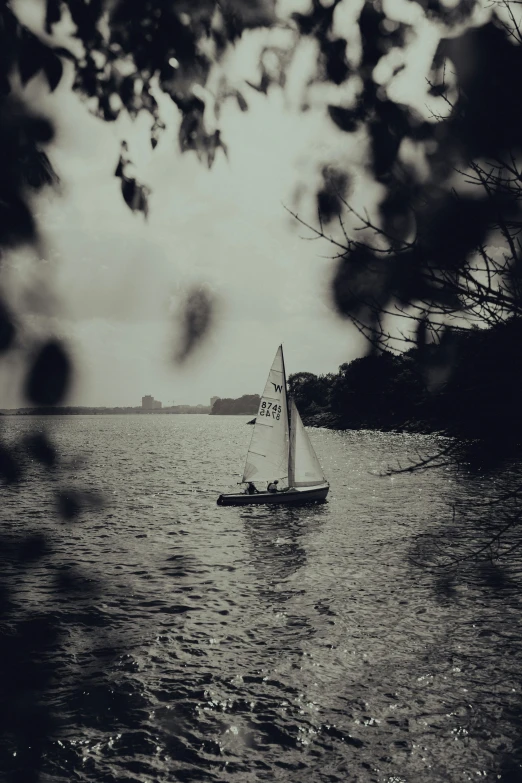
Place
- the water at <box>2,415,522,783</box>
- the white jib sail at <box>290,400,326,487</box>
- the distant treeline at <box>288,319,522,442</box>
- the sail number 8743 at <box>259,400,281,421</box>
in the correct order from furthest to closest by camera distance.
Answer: the white jib sail at <box>290,400,326,487</box>
the sail number 8743 at <box>259,400,281,421</box>
the water at <box>2,415,522,783</box>
the distant treeline at <box>288,319,522,442</box>

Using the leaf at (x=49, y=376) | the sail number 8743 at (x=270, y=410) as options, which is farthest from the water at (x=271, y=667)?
the sail number 8743 at (x=270, y=410)

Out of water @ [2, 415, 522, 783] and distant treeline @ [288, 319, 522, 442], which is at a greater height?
distant treeline @ [288, 319, 522, 442]

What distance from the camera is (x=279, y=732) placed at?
13.5 m

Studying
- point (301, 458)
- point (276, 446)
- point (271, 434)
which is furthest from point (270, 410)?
point (301, 458)

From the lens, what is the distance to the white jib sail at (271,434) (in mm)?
45719

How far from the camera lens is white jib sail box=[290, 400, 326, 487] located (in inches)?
1818

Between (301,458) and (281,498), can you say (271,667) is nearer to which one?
(281,498)

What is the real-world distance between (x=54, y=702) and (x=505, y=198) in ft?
52.2

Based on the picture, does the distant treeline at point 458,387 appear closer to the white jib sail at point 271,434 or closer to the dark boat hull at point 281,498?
the white jib sail at point 271,434

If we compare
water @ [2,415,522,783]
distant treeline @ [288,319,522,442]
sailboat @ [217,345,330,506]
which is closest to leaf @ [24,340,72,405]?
water @ [2,415,522,783]

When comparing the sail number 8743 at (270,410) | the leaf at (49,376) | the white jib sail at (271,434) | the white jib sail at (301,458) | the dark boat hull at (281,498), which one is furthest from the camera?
the dark boat hull at (281,498)

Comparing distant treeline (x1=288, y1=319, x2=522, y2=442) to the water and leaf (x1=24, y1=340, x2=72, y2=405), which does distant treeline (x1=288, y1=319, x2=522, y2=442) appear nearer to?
the water

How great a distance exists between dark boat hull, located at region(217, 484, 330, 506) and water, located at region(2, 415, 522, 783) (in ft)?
41.8

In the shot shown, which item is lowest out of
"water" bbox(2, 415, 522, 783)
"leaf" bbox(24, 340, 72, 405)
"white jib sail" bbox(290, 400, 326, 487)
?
"water" bbox(2, 415, 522, 783)
